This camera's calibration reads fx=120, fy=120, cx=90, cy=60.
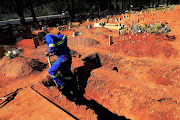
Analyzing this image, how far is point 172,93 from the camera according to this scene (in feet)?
14.7

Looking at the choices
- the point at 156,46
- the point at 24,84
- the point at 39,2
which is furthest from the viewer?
the point at 39,2

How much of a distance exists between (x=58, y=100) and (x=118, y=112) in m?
2.25

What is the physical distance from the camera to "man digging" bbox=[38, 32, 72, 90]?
167 inches

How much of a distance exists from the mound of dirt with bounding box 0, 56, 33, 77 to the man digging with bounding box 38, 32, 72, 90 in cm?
240

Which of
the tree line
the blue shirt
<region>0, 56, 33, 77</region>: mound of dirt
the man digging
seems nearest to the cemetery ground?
<region>0, 56, 33, 77</region>: mound of dirt

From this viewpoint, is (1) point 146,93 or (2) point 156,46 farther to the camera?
(2) point 156,46

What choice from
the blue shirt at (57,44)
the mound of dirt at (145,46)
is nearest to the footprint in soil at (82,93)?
the blue shirt at (57,44)

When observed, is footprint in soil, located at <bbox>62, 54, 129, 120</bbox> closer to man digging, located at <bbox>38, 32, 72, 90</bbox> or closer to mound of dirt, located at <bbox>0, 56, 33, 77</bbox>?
man digging, located at <bbox>38, 32, 72, 90</bbox>

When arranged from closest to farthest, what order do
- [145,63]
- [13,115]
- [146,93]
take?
[13,115]
[146,93]
[145,63]

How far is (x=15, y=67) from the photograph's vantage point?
20.5ft

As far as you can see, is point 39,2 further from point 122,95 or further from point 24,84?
point 122,95

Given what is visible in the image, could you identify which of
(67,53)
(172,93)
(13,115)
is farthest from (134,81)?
(13,115)

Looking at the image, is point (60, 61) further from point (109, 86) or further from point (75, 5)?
point (75, 5)

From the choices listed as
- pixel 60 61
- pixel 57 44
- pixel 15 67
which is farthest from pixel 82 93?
pixel 15 67
